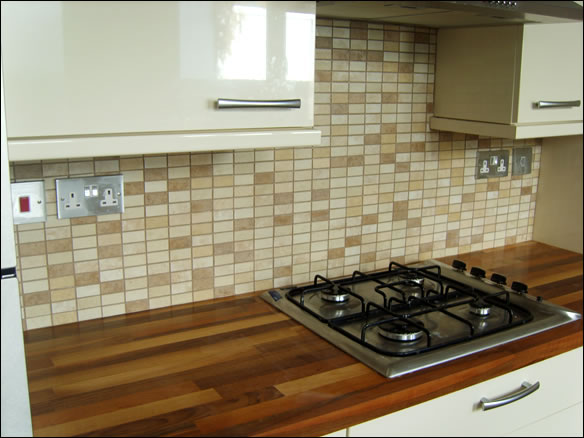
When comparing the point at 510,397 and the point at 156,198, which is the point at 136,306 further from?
the point at 510,397

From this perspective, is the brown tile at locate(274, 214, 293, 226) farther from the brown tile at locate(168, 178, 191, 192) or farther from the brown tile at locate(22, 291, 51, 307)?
the brown tile at locate(22, 291, 51, 307)

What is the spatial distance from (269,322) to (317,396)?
406mm

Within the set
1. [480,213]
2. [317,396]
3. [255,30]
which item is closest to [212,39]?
[255,30]

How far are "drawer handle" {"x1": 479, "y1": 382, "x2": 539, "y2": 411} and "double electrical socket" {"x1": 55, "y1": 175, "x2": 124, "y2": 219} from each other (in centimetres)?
103

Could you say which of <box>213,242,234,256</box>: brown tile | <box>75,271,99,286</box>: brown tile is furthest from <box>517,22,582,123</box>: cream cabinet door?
<box>75,271,99,286</box>: brown tile

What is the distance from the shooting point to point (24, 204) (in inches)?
58.7

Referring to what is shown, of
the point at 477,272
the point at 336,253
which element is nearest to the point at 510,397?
the point at 477,272

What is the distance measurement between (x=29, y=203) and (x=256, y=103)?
623 mm

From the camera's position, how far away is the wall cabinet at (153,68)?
3.64 feet

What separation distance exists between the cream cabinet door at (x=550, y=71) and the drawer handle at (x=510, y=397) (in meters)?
0.75

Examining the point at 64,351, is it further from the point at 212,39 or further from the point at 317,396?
the point at 212,39

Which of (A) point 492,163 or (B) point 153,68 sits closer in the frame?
(B) point 153,68

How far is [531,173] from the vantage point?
7.85 feet

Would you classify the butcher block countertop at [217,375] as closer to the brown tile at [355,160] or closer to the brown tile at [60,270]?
the brown tile at [60,270]
